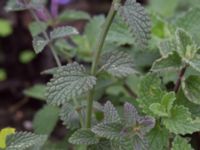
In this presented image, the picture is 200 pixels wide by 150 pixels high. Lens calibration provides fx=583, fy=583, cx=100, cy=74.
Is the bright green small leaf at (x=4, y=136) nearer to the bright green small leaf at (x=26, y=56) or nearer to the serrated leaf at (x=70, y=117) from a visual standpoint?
the serrated leaf at (x=70, y=117)

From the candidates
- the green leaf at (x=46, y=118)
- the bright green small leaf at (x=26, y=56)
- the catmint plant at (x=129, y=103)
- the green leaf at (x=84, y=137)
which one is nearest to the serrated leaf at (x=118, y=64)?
the catmint plant at (x=129, y=103)

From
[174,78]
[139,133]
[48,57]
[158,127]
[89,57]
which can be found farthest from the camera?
[48,57]

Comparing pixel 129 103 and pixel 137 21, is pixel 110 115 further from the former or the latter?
pixel 137 21

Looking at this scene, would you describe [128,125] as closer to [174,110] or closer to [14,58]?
[174,110]

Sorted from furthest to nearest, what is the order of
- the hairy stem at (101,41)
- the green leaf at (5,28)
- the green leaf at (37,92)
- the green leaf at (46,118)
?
the green leaf at (5,28) → the green leaf at (37,92) → the green leaf at (46,118) → the hairy stem at (101,41)

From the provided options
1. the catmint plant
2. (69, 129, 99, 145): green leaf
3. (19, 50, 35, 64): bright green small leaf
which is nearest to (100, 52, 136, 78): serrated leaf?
the catmint plant

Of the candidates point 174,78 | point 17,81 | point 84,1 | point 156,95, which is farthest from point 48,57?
point 156,95
